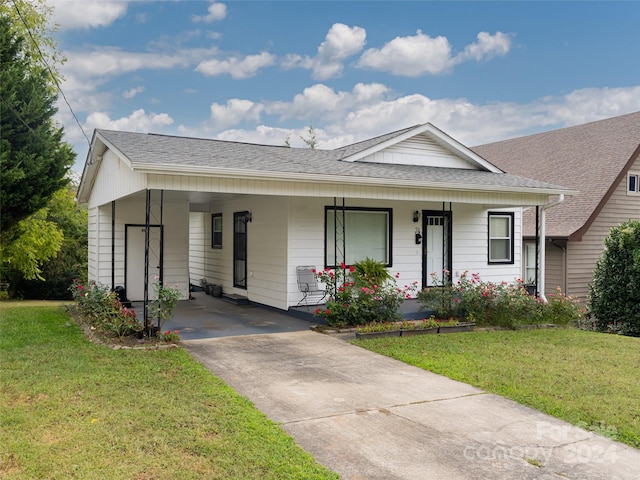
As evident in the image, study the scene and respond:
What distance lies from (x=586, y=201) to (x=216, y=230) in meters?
10.6

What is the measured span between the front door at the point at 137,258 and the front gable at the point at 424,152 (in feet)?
17.2

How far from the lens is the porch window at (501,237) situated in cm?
1355

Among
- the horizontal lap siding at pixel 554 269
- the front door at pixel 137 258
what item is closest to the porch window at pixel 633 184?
the horizontal lap siding at pixel 554 269

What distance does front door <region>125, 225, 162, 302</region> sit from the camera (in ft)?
42.0

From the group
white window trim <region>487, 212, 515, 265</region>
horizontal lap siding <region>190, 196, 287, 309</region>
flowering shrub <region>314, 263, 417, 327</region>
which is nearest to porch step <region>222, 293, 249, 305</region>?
horizontal lap siding <region>190, 196, 287, 309</region>

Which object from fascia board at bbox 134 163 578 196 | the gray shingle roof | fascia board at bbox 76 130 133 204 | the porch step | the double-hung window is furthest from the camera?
the double-hung window

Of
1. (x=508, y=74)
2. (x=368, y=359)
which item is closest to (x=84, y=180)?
(x=368, y=359)

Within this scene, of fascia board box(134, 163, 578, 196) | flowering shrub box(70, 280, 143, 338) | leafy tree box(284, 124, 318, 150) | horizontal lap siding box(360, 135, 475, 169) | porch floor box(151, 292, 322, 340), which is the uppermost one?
leafy tree box(284, 124, 318, 150)

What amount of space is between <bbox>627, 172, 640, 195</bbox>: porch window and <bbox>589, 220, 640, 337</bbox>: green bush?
14.9 ft

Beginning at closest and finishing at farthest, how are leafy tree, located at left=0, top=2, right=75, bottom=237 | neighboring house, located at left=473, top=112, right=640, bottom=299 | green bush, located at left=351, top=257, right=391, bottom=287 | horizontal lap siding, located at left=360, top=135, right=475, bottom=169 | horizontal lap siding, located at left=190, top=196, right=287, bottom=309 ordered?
green bush, located at left=351, top=257, right=391, bottom=287
horizontal lap siding, located at left=190, top=196, right=287, bottom=309
horizontal lap siding, located at left=360, top=135, right=475, bottom=169
leafy tree, located at left=0, top=2, right=75, bottom=237
neighboring house, located at left=473, top=112, right=640, bottom=299

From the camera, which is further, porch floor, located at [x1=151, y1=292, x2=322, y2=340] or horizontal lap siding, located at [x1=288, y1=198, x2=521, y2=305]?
horizontal lap siding, located at [x1=288, y1=198, x2=521, y2=305]

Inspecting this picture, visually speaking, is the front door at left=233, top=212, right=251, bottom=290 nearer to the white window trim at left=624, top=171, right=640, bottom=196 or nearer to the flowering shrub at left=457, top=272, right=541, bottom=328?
the flowering shrub at left=457, top=272, right=541, bottom=328

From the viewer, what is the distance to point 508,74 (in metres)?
18.2

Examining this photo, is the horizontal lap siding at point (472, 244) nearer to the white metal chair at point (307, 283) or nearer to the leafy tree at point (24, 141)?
the white metal chair at point (307, 283)
